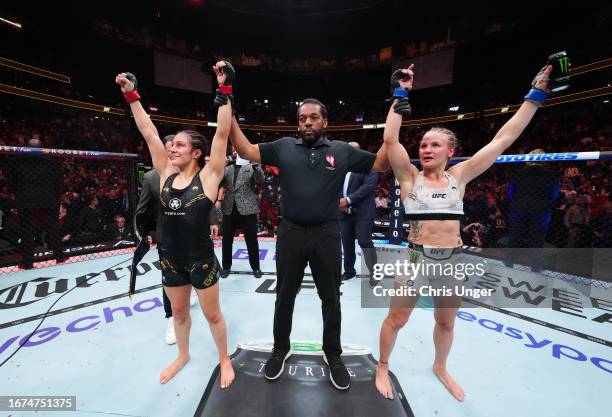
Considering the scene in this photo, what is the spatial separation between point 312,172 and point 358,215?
2196 mm

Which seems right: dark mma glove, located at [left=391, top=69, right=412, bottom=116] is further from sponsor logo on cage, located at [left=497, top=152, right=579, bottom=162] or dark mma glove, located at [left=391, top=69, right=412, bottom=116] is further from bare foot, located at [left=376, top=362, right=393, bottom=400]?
sponsor logo on cage, located at [left=497, top=152, right=579, bottom=162]

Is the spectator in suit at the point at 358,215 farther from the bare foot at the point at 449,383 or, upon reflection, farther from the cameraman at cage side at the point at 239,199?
the bare foot at the point at 449,383

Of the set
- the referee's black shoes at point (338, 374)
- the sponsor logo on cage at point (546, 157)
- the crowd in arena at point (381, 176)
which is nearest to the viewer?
the referee's black shoes at point (338, 374)

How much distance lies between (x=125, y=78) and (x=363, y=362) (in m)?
2.75

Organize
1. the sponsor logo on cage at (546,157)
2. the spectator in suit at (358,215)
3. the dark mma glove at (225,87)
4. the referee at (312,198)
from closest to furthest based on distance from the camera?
the dark mma glove at (225,87), the referee at (312,198), the sponsor logo on cage at (546,157), the spectator in suit at (358,215)

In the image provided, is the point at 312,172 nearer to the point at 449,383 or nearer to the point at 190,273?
the point at 190,273

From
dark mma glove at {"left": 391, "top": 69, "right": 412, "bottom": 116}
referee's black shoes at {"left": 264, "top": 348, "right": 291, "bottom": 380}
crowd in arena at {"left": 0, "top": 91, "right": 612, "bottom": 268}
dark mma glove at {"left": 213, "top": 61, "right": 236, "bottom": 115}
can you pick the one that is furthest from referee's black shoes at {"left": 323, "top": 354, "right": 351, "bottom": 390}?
crowd in arena at {"left": 0, "top": 91, "right": 612, "bottom": 268}

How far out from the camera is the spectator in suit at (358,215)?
3.67 metres

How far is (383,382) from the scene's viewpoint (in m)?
1.85

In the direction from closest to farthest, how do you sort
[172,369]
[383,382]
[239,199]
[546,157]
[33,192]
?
[383,382], [172,369], [546,157], [239,199], [33,192]

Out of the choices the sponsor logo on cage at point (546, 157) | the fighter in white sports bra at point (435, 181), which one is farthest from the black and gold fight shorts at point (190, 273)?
the sponsor logo on cage at point (546, 157)

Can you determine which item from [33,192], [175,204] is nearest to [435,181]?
[175,204]

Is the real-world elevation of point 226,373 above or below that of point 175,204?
below

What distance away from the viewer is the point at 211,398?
5.64 ft
